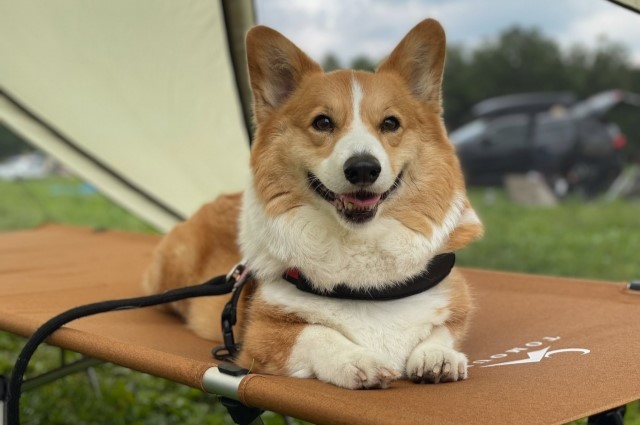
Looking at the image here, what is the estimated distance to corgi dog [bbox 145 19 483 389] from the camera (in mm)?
1803

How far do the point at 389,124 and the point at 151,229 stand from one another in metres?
6.03

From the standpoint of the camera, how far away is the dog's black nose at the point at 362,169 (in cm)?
176

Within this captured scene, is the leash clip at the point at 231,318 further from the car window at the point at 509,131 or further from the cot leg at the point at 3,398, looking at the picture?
the car window at the point at 509,131

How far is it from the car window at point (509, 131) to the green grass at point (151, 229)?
827 mm

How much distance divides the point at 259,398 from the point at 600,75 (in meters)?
9.34

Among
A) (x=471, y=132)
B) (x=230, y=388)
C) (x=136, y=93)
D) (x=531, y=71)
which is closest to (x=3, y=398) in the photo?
(x=230, y=388)

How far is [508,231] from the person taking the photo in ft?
22.7

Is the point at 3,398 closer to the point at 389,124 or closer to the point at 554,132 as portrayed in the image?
the point at 389,124

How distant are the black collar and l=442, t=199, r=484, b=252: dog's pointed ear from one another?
0.04 metres

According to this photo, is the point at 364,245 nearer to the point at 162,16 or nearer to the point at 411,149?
the point at 411,149

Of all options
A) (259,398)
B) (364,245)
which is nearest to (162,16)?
(364,245)

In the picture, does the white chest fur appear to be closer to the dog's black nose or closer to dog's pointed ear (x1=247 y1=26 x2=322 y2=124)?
the dog's black nose

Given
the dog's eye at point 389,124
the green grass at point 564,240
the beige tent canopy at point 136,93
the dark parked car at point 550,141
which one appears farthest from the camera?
the dark parked car at point 550,141

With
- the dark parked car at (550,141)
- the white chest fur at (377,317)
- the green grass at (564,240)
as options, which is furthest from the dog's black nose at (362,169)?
the dark parked car at (550,141)
